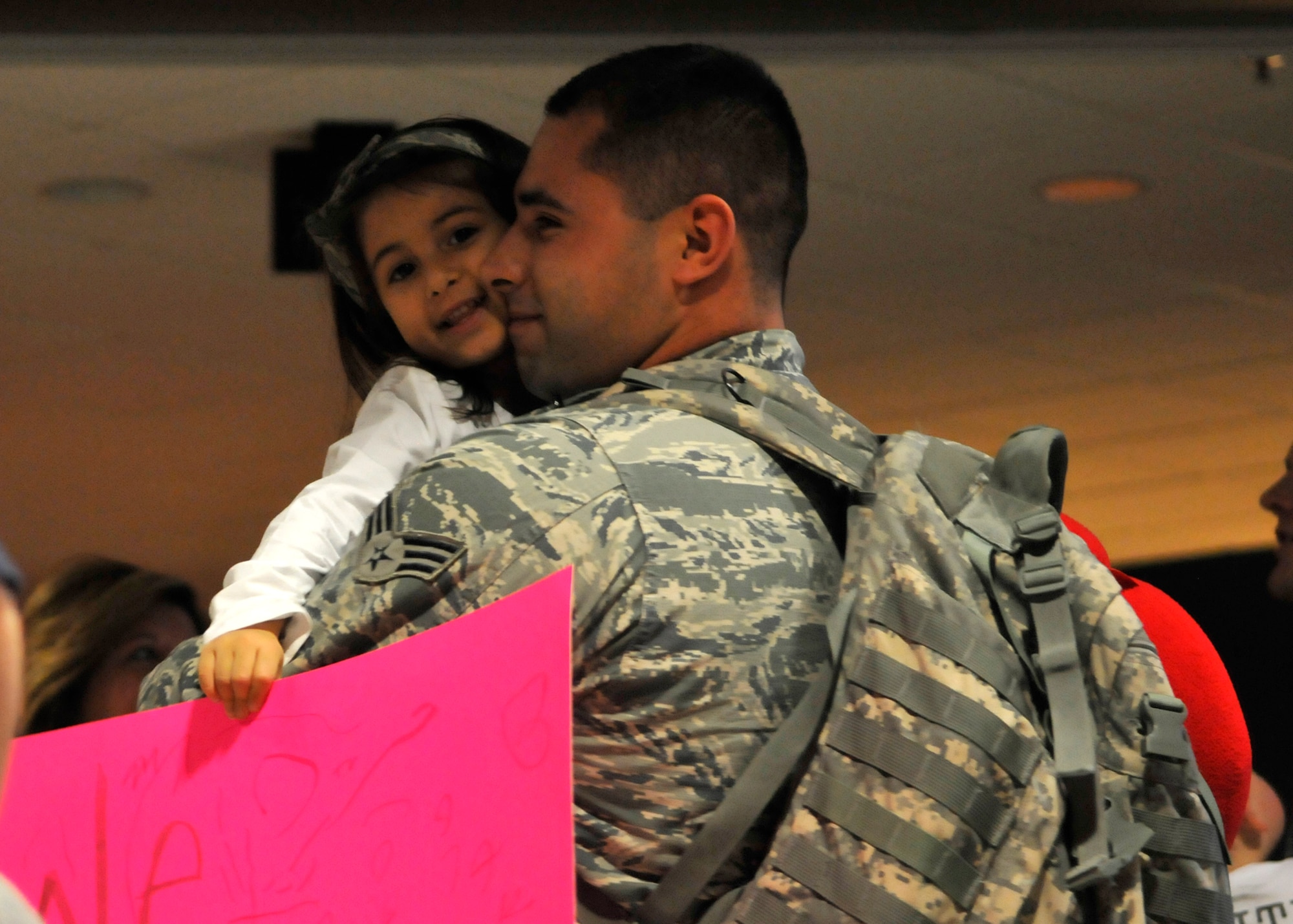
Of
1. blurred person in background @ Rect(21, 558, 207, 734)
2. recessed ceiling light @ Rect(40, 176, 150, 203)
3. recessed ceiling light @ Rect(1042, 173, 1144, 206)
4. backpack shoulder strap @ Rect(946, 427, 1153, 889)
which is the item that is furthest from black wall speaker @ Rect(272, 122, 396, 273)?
backpack shoulder strap @ Rect(946, 427, 1153, 889)

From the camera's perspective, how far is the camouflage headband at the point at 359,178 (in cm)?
181

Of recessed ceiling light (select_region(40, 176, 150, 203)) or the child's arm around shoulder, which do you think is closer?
the child's arm around shoulder

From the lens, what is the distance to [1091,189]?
4.63 meters

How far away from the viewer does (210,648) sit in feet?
4.03

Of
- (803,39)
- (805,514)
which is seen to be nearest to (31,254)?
(803,39)

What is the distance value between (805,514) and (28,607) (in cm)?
263

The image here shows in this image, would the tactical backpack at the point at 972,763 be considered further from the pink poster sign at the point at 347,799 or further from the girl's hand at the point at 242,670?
the girl's hand at the point at 242,670

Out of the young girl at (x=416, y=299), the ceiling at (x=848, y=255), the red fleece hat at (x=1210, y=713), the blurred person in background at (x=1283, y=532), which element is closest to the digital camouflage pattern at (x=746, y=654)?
the red fleece hat at (x=1210, y=713)

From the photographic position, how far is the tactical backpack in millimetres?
1081

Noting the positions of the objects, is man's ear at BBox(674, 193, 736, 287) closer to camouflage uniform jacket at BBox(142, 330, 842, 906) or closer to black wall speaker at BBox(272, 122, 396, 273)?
camouflage uniform jacket at BBox(142, 330, 842, 906)

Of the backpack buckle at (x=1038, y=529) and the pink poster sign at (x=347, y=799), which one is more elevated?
the backpack buckle at (x=1038, y=529)

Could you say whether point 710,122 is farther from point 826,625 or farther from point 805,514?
point 826,625

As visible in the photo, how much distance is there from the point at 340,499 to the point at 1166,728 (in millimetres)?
798

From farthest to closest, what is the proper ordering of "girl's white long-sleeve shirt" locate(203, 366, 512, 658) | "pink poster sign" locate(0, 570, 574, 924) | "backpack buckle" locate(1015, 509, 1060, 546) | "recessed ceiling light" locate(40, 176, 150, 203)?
1. "recessed ceiling light" locate(40, 176, 150, 203)
2. "girl's white long-sleeve shirt" locate(203, 366, 512, 658)
3. "backpack buckle" locate(1015, 509, 1060, 546)
4. "pink poster sign" locate(0, 570, 574, 924)
